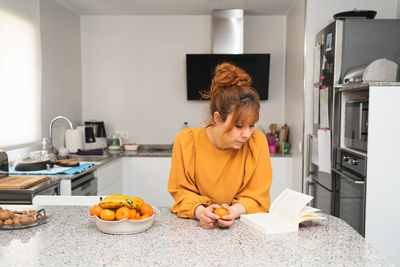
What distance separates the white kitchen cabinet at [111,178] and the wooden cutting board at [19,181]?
28.8 inches


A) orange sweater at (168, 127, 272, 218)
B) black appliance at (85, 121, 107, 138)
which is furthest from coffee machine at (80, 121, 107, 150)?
orange sweater at (168, 127, 272, 218)

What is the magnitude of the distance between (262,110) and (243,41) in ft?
2.60

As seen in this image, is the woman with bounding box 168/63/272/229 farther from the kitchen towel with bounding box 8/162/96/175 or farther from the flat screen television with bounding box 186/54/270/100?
the flat screen television with bounding box 186/54/270/100

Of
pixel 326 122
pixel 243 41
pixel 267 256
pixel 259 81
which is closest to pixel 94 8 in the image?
pixel 243 41

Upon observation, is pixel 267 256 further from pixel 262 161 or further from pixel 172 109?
pixel 172 109

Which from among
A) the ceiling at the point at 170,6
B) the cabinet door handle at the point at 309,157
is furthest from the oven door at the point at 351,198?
the ceiling at the point at 170,6

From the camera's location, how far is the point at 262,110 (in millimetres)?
4125

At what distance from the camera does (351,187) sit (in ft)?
7.78

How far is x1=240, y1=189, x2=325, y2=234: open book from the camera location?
124cm

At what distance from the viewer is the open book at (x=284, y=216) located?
1.24 metres

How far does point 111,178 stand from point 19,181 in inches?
49.1

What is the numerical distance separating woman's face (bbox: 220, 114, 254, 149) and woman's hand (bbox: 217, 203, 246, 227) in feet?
0.77

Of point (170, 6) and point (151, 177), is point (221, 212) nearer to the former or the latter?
point (151, 177)

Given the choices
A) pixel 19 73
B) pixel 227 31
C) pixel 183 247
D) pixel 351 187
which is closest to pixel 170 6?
pixel 227 31
